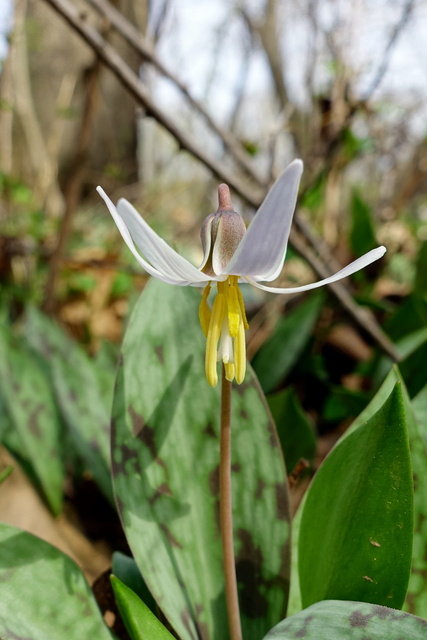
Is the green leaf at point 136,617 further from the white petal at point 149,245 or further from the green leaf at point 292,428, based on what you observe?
the green leaf at point 292,428

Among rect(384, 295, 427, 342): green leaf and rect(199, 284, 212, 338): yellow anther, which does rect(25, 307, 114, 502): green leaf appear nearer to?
rect(199, 284, 212, 338): yellow anther

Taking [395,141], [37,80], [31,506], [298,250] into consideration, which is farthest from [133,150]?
[31,506]

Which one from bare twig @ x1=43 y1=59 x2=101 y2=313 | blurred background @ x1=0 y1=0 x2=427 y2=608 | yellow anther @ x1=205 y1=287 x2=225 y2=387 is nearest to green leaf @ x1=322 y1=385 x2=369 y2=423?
blurred background @ x1=0 y1=0 x2=427 y2=608

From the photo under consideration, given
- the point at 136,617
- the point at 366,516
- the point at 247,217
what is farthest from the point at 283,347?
the point at 247,217

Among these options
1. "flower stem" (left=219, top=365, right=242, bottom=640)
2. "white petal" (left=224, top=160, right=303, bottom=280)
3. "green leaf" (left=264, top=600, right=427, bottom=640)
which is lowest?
"green leaf" (left=264, top=600, right=427, bottom=640)

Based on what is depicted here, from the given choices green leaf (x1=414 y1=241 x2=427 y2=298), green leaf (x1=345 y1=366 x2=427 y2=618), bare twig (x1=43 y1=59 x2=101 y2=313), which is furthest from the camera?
green leaf (x1=414 y1=241 x2=427 y2=298)
